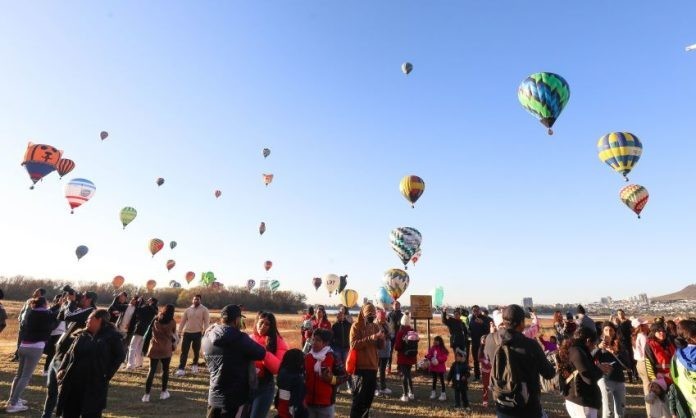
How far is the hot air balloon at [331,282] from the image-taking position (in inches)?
2151

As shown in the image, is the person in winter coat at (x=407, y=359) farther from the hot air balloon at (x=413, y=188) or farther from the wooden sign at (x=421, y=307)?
the hot air balloon at (x=413, y=188)

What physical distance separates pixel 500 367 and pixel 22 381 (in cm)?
871

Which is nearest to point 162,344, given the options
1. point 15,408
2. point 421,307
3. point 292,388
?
point 15,408

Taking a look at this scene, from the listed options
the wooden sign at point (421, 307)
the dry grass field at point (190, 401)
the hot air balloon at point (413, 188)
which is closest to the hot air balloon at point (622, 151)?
the hot air balloon at point (413, 188)

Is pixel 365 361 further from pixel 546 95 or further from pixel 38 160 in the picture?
pixel 38 160

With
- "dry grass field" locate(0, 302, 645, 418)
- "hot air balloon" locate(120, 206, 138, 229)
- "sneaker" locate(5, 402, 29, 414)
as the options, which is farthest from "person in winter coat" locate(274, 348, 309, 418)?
"hot air balloon" locate(120, 206, 138, 229)

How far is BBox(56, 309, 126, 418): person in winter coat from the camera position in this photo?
5.32 metres

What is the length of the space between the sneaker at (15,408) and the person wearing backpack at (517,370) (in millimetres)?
8796

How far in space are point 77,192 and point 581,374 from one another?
37.4 m

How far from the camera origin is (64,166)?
33.8m

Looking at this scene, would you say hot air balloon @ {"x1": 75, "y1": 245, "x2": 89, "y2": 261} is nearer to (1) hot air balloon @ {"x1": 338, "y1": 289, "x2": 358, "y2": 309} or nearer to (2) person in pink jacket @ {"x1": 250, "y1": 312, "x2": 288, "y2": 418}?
(1) hot air balloon @ {"x1": 338, "y1": 289, "x2": 358, "y2": 309}

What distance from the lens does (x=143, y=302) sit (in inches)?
546

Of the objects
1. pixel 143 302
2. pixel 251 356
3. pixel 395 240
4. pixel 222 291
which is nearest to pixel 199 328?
pixel 143 302

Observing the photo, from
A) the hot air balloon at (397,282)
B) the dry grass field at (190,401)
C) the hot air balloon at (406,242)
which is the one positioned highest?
the hot air balloon at (406,242)
